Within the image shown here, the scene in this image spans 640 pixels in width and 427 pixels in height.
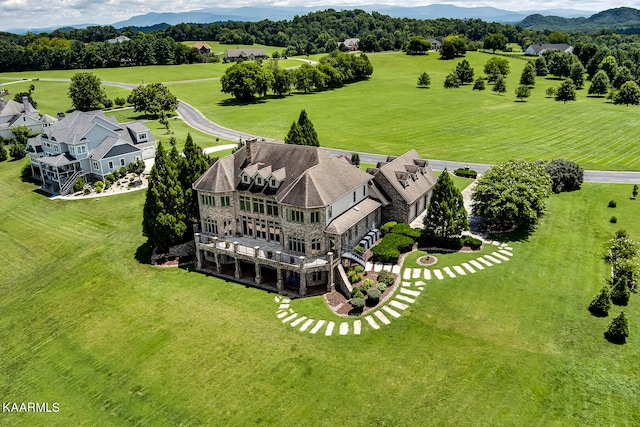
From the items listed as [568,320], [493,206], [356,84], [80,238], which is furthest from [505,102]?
[80,238]

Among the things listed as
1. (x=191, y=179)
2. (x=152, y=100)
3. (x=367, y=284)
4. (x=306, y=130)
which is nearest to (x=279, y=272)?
(x=367, y=284)

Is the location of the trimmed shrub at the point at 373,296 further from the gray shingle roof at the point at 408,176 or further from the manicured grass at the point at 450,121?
the manicured grass at the point at 450,121

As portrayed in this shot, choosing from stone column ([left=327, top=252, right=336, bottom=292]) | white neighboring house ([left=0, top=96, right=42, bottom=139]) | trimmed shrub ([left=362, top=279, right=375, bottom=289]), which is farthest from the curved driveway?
stone column ([left=327, top=252, right=336, bottom=292])

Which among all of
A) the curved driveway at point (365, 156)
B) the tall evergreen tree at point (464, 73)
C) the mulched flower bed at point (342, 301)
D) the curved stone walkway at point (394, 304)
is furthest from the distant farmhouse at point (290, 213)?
the tall evergreen tree at point (464, 73)

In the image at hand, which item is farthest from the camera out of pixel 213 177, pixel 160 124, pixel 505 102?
pixel 505 102

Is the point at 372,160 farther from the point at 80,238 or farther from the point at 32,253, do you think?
the point at 32,253

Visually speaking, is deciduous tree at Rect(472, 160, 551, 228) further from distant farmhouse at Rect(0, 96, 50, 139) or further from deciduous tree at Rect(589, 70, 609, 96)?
deciduous tree at Rect(589, 70, 609, 96)
